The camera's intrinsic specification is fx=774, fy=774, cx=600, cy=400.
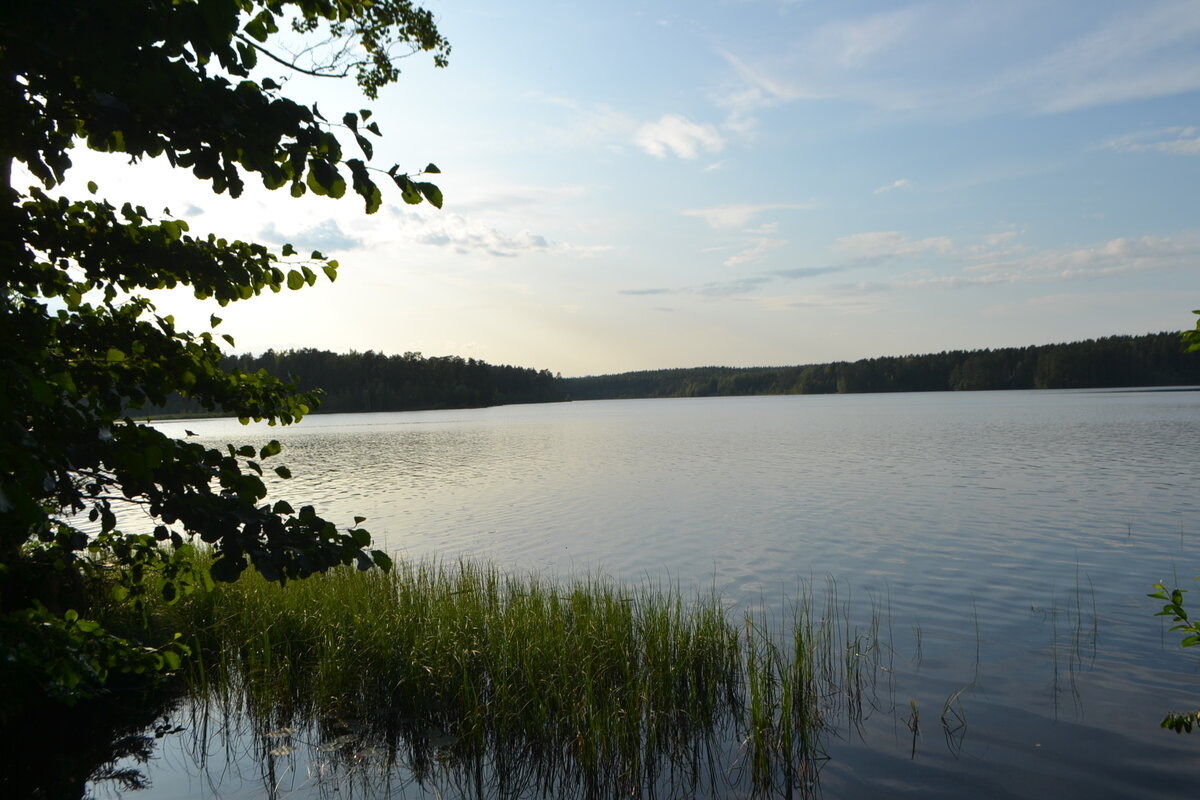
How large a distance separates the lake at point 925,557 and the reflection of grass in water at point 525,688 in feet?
1.82

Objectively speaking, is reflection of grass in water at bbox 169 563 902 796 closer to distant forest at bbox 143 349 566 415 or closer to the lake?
the lake

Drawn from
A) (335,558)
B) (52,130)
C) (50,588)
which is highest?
(52,130)

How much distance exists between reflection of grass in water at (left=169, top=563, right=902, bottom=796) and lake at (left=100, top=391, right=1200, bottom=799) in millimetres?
556

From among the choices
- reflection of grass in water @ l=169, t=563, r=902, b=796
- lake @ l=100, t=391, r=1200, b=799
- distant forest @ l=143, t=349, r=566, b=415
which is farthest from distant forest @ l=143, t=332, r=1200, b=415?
reflection of grass in water @ l=169, t=563, r=902, b=796

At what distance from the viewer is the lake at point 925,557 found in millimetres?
7945

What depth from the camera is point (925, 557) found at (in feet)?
53.8

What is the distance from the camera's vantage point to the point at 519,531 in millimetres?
21359

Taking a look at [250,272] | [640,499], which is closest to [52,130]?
[250,272]

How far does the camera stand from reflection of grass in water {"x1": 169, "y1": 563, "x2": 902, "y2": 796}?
24.6 ft

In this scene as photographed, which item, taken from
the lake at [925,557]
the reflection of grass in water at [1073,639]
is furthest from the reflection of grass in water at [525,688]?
the reflection of grass in water at [1073,639]

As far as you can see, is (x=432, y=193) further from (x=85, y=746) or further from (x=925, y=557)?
(x=925, y=557)

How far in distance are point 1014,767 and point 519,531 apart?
49.2 feet

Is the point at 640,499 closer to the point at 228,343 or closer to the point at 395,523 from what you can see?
the point at 395,523

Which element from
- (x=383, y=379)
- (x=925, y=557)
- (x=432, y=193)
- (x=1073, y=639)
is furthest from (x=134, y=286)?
(x=383, y=379)
